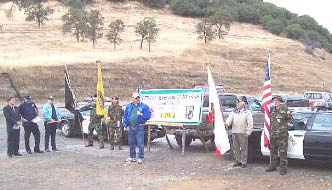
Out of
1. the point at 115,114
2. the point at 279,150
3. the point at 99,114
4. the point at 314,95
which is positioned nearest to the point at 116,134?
the point at 115,114

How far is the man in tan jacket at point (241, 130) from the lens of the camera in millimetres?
10969

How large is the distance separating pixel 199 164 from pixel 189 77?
3816cm

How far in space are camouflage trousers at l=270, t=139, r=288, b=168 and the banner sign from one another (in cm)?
308

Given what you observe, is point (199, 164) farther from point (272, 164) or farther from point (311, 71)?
point (311, 71)

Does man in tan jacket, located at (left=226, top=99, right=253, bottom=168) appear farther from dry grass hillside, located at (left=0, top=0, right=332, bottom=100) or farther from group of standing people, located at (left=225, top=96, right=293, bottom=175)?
dry grass hillside, located at (left=0, top=0, right=332, bottom=100)

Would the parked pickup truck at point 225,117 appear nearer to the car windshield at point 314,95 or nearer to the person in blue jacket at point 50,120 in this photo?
the person in blue jacket at point 50,120

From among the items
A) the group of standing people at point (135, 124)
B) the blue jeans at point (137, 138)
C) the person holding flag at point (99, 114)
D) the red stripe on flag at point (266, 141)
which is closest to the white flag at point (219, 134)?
the group of standing people at point (135, 124)

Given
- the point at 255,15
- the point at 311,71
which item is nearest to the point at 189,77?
the point at 311,71

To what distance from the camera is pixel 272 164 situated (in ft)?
34.3

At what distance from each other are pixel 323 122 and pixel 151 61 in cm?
4354

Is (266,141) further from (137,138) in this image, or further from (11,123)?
(11,123)

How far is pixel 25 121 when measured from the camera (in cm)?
1370

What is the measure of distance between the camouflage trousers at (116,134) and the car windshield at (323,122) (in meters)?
5.93

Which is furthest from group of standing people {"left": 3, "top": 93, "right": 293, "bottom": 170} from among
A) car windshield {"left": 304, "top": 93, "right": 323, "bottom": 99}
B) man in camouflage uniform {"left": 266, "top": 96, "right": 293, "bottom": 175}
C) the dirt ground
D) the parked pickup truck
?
car windshield {"left": 304, "top": 93, "right": 323, "bottom": 99}
